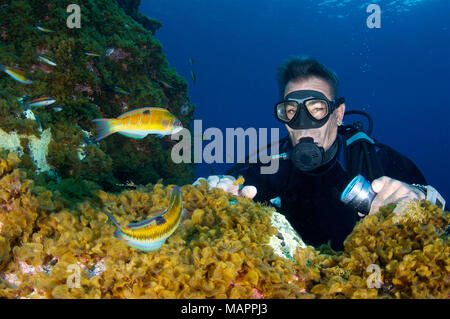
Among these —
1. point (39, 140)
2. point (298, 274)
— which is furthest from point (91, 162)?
point (298, 274)

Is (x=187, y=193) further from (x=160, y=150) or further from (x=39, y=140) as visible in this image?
(x=160, y=150)

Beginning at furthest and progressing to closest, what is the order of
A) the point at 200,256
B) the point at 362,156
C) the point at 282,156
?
the point at 282,156
the point at 362,156
the point at 200,256

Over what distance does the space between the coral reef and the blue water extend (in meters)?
37.4

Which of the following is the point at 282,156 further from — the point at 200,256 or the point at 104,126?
the point at 200,256

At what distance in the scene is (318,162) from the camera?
3.86 meters

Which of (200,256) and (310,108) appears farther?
(310,108)

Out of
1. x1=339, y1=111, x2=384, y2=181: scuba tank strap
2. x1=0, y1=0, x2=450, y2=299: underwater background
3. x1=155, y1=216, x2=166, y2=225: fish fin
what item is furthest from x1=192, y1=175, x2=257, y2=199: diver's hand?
x1=339, y1=111, x2=384, y2=181: scuba tank strap

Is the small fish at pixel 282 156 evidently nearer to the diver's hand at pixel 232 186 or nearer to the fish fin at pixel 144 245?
the diver's hand at pixel 232 186

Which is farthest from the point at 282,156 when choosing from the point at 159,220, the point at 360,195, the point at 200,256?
the point at 159,220

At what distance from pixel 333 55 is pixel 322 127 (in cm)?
7877

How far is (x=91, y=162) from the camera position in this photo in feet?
13.5

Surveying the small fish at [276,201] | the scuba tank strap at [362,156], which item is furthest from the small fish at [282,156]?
the scuba tank strap at [362,156]

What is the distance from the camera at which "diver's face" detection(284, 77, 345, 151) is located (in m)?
4.19

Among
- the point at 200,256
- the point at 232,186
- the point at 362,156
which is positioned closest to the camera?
the point at 200,256
